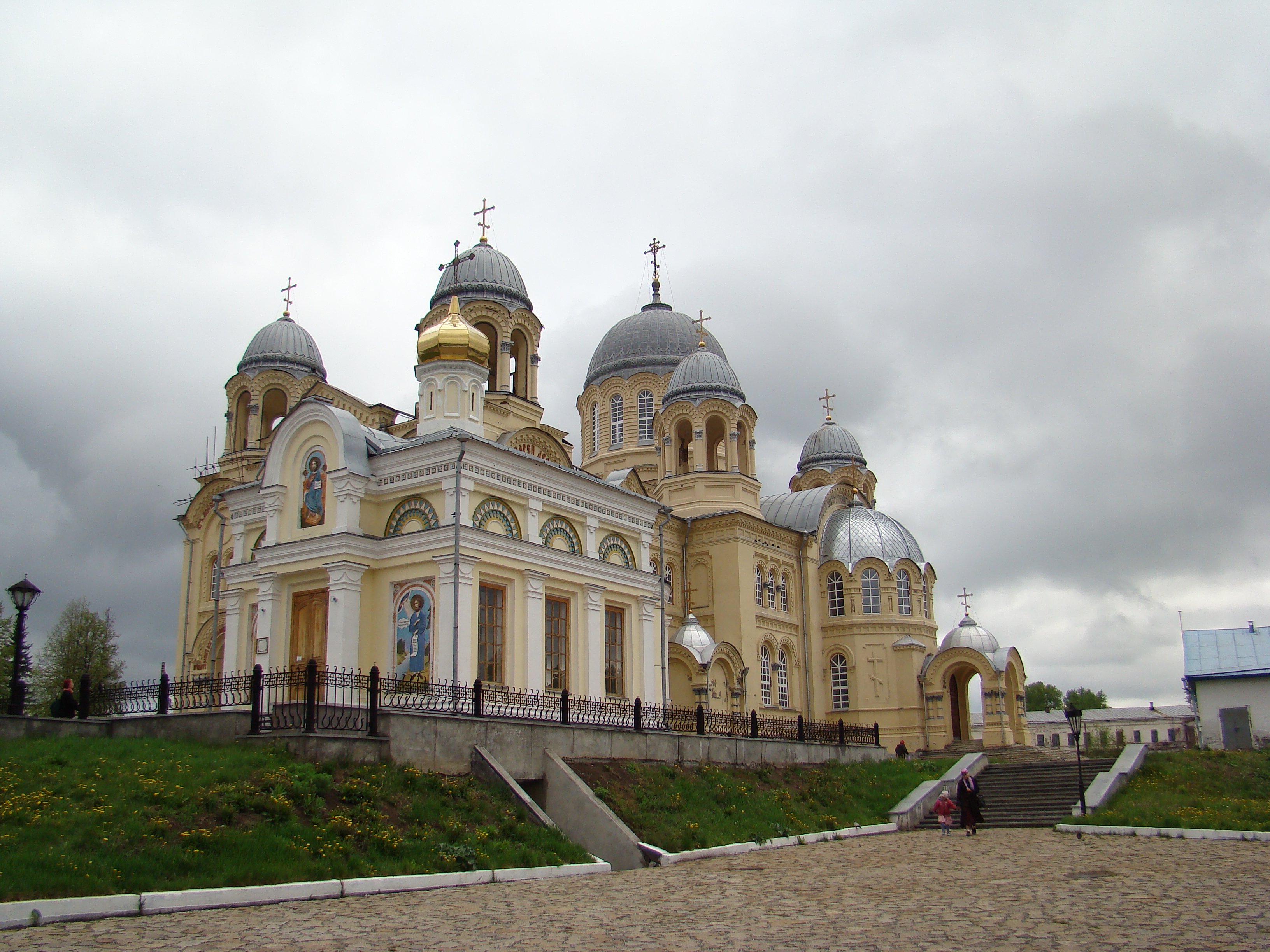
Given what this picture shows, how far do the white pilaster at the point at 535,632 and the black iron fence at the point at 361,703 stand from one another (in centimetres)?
25

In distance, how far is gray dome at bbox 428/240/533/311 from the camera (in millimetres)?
26969

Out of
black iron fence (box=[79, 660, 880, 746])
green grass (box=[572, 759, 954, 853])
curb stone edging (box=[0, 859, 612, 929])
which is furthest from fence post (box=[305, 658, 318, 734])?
green grass (box=[572, 759, 954, 853])

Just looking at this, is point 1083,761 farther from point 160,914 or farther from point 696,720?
point 160,914

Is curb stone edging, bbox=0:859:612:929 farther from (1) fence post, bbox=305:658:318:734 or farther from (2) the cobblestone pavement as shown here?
(1) fence post, bbox=305:658:318:734

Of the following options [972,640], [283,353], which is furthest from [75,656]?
[972,640]

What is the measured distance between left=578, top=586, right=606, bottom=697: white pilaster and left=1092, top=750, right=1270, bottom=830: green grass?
8.33 metres

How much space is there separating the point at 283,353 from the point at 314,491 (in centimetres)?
1226

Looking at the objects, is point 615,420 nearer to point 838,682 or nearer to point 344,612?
point 838,682

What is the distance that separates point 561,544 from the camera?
1984 centimetres

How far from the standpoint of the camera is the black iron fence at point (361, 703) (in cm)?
1274

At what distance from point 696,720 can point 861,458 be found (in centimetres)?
2657

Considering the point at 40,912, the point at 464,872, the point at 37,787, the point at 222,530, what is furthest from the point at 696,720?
the point at 222,530

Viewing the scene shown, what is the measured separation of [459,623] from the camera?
669 inches

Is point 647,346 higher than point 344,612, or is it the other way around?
point 647,346
